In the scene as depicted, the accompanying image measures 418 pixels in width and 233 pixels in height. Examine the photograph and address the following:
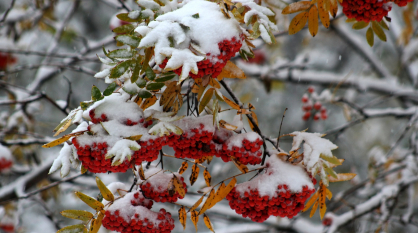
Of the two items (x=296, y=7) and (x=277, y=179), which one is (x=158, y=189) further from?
(x=296, y=7)

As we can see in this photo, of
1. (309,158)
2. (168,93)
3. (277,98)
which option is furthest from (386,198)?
(277,98)

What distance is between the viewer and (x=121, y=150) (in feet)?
2.77

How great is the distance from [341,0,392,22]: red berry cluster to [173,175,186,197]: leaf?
0.77 meters

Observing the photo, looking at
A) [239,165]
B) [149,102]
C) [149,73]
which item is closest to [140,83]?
[149,73]

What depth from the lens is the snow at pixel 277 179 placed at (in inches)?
38.5

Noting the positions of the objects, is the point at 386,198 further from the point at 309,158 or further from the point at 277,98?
the point at 277,98

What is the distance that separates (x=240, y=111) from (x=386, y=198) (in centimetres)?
192

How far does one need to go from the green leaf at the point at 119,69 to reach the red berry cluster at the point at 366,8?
2.31ft

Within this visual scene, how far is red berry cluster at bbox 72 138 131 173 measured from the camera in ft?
2.92

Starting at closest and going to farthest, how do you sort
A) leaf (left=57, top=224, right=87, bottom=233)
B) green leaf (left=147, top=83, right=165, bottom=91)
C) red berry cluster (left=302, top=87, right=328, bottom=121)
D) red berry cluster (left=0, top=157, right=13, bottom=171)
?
green leaf (left=147, top=83, right=165, bottom=91), leaf (left=57, top=224, right=87, bottom=233), red berry cluster (left=0, top=157, right=13, bottom=171), red berry cluster (left=302, top=87, right=328, bottom=121)

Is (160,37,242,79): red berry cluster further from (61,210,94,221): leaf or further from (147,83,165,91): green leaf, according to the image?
(61,210,94,221): leaf

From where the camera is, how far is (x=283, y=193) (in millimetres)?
968

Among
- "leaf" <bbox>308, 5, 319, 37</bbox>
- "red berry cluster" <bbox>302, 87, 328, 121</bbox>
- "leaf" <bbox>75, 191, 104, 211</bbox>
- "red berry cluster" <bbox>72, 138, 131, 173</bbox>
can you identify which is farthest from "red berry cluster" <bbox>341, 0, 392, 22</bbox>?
"red berry cluster" <bbox>302, 87, 328, 121</bbox>

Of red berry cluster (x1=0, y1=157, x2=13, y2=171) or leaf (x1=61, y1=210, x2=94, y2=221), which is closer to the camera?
leaf (x1=61, y1=210, x2=94, y2=221)
